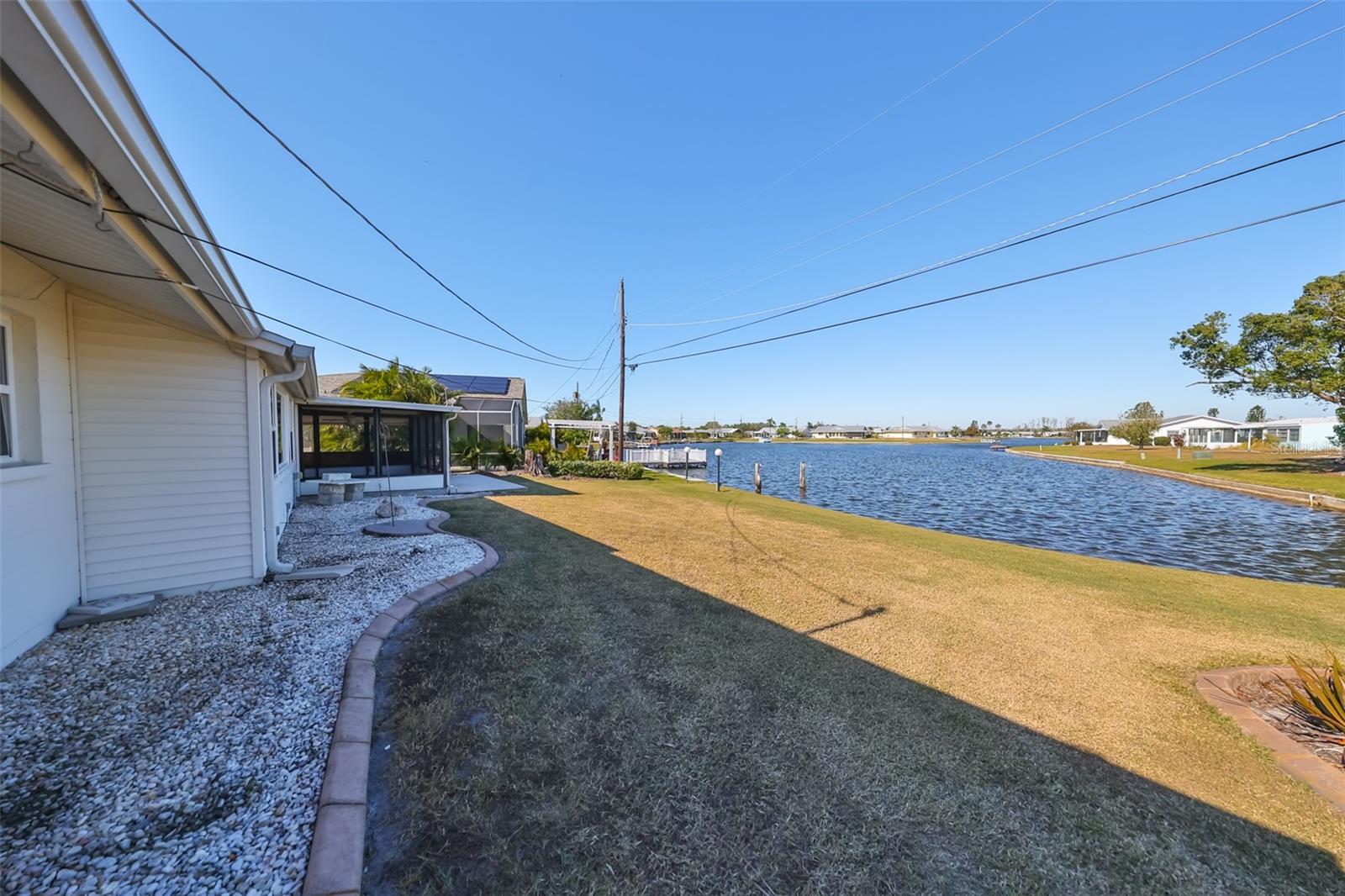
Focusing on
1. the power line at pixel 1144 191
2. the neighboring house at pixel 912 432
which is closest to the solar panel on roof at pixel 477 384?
the power line at pixel 1144 191

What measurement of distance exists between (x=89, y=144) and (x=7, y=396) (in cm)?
264

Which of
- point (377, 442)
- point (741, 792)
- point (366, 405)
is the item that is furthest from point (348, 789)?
point (377, 442)

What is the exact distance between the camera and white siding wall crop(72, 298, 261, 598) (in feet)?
12.6

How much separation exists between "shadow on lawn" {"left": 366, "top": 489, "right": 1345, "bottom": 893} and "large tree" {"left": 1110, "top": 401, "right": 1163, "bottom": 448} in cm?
6454

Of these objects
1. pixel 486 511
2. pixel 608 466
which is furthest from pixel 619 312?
pixel 486 511

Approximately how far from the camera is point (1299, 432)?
46.8 meters

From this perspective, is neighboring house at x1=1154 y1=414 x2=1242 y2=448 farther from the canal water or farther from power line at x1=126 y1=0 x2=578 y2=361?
power line at x1=126 y1=0 x2=578 y2=361

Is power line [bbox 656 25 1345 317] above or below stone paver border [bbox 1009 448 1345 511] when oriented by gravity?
above

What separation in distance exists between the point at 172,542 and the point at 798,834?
215 inches

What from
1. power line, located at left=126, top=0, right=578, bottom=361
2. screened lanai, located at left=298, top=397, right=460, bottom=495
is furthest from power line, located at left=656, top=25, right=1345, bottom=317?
screened lanai, located at left=298, top=397, right=460, bottom=495

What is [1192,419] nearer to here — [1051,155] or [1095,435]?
[1095,435]

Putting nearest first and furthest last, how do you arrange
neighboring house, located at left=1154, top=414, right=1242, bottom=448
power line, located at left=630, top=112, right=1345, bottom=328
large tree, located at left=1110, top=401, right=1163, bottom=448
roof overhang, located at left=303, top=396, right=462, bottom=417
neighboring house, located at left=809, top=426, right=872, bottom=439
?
power line, located at left=630, top=112, right=1345, bottom=328
roof overhang, located at left=303, top=396, right=462, bottom=417
large tree, located at left=1110, top=401, right=1163, bottom=448
neighboring house, located at left=1154, top=414, right=1242, bottom=448
neighboring house, located at left=809, top=426, right=872, bottom=439

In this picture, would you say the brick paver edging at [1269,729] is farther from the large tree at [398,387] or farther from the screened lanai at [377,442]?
the large tree at [398,387]

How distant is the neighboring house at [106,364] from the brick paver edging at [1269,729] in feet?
18.9
